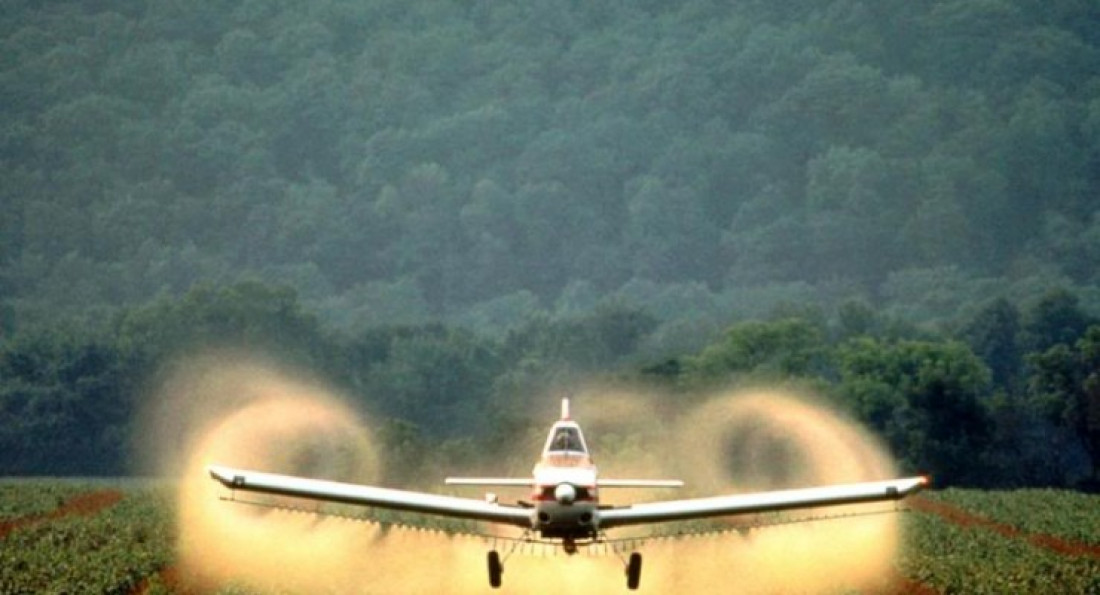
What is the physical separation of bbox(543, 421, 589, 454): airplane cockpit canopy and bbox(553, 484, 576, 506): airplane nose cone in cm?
158

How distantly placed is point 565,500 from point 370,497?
3.68 m

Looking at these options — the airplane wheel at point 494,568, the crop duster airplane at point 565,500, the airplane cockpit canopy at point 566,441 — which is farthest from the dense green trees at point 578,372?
the airplane wheel at point 494,568

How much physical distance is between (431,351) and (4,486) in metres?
69.4

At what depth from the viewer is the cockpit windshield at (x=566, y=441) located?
38531 millimetres

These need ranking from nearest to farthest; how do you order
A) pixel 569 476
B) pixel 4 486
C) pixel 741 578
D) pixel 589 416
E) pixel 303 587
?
1. pixel 569 476
2. pixel 303 587
3. pixel 741 578
4. pixel 4 486
5. pixel 589 416

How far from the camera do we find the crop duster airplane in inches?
1452

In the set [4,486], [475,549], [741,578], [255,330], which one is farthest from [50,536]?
[255,330]

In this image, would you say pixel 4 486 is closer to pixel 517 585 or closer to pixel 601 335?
pixel 517 585

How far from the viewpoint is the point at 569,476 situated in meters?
37.4

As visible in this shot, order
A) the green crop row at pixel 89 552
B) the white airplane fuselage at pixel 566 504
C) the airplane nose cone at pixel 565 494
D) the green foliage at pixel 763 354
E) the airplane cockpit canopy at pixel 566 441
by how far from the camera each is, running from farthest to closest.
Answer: the green foliage at pixel 763 354 → the green crop row at pixel 89 552 → the airplane cockpit canopy at pixel 566 441 → the white airplane fuselage at pixel 566 504 → the airplane nose cone at pixel 565 494

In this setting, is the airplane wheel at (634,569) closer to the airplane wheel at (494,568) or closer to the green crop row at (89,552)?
the airplane wheel at (494,568)

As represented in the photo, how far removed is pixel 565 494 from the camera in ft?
120

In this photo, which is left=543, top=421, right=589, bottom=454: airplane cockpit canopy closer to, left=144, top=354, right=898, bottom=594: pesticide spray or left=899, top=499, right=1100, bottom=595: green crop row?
left=144, top=354, right=898, bottom=594: pesticide spray

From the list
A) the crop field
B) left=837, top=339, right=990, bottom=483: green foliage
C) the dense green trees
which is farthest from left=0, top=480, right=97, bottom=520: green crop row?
left=837, top=339, right=990, bottom=483: green foliage
